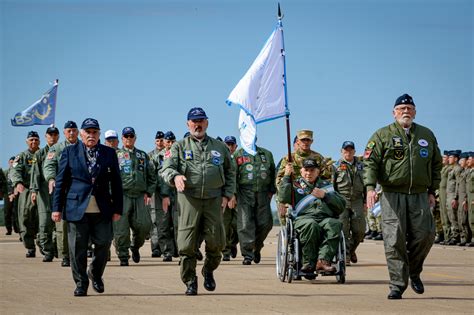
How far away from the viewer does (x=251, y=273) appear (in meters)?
17.5

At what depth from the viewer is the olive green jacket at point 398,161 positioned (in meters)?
13.4

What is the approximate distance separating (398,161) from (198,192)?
2486mm

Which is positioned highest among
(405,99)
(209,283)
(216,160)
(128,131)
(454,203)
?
(128,131)

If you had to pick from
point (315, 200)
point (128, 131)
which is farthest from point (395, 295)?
point (128, 131)

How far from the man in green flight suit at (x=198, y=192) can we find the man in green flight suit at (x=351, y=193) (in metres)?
5.61

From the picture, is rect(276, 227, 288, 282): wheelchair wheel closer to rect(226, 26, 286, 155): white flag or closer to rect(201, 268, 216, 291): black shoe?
rect(201, 268, 216, 291): black shoe

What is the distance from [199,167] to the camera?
14.0 metres

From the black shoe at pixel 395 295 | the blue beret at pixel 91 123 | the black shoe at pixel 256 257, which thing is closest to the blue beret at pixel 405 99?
the black shoe at pixel 395 295

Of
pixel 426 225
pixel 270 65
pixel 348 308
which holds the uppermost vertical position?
pixel 270 65

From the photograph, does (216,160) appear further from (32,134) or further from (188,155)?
(32,134)

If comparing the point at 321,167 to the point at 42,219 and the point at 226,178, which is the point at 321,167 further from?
the point at 42,219

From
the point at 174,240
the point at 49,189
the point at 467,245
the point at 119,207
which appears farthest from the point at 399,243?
the point at 467,245

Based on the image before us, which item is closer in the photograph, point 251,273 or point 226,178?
point 226,178

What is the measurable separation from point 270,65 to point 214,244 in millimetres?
4028
